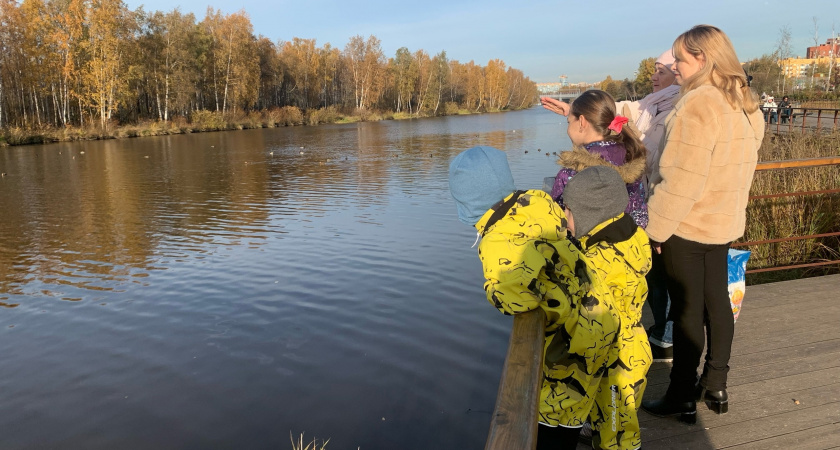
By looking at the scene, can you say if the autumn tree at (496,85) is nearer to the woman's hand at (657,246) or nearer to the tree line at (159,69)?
the tree line at (159,69)

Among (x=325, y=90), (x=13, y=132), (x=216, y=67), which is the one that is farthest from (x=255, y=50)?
(x=13, y=132)

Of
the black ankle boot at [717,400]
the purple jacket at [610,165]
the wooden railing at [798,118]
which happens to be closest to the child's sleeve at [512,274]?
the purple jacket at [610,165]

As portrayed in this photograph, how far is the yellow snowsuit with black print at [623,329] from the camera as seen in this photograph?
7.08ft

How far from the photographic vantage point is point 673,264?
8.68 feet

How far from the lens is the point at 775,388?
9.56ft

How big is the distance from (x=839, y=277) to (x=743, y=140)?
3.18 m

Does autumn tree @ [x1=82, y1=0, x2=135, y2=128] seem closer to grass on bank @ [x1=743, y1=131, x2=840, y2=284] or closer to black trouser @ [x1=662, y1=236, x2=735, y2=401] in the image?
grass on bank @ [x1=743, y1=131, x2=840, y2=284]

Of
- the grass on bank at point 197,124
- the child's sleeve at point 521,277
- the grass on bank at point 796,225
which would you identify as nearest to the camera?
the child's sleeve at point 521,277

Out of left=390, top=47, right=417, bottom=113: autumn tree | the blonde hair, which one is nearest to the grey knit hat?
the blonde hair

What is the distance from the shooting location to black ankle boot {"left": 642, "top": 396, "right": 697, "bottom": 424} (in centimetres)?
264

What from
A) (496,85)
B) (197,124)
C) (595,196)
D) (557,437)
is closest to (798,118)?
(595,196)

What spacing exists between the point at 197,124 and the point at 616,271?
168ft

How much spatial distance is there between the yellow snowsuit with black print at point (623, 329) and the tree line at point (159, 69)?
43.8m

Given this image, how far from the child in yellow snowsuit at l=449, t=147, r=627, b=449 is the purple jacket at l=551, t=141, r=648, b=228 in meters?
0.50
